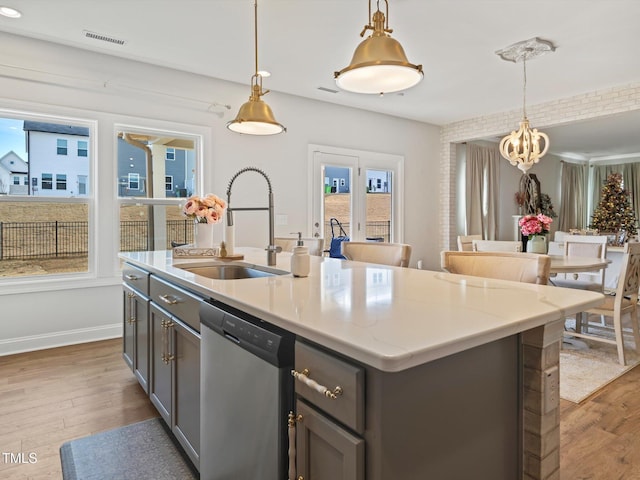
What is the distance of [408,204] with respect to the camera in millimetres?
6359

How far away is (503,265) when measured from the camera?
192 cm

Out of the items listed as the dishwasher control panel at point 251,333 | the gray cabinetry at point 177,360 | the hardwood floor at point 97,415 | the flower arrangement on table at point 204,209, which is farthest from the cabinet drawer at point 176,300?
the hardwood floor at point 97,415

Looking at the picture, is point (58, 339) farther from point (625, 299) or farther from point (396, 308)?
point (625, 299)

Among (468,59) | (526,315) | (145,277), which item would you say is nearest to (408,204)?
(468,59)

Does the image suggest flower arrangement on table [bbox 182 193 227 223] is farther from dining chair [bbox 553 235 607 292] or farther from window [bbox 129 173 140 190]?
dining chair [bbox 553 235 607 292]

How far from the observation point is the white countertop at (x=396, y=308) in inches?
32.8

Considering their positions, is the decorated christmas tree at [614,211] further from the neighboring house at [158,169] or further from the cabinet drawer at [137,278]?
the cabinet drawer at [137,278]

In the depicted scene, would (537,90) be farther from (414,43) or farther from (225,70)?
(225,70)

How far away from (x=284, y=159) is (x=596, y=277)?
427cm

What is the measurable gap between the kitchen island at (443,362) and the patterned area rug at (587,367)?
177 cm

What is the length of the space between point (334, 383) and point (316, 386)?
0.06 m

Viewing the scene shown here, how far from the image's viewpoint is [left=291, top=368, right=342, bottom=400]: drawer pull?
2.88ft

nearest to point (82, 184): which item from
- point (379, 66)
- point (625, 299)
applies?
point (379, 66)

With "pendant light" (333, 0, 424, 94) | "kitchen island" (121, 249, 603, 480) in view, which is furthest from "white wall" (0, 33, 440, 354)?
"kitchen island" (121, 249, 603, 480)
